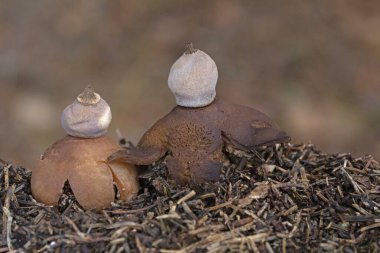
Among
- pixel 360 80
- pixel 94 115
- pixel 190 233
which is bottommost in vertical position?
pixel 190 233

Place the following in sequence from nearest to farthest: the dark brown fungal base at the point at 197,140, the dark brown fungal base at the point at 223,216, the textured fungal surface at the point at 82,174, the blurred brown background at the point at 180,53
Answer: the dark brown fungal base at the point at 223,216 < the textured fungal surface at the point at 82,174 < the dark brown fungal base at the point at 197,140 < the blurred brown background at the point at 180,53

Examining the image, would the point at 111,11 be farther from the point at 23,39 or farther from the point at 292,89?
the point at 292,89

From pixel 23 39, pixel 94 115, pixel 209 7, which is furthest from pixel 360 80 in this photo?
pixel 94 115

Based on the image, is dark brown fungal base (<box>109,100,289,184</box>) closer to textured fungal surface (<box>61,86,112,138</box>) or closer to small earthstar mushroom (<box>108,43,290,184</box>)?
small earthstar mushroom (<box>108,43,290,184</box>)

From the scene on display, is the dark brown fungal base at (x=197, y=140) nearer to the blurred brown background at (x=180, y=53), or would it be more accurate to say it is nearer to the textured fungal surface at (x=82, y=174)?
the textured fungal surface at (x=82, y=174)

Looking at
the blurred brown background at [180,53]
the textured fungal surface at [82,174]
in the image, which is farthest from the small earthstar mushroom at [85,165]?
the blurred brown background at [180,53]

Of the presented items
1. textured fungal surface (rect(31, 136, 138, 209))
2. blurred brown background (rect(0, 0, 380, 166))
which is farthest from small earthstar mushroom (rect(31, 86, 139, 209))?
blurred brown background (rect(0, 0, 380, 166))
